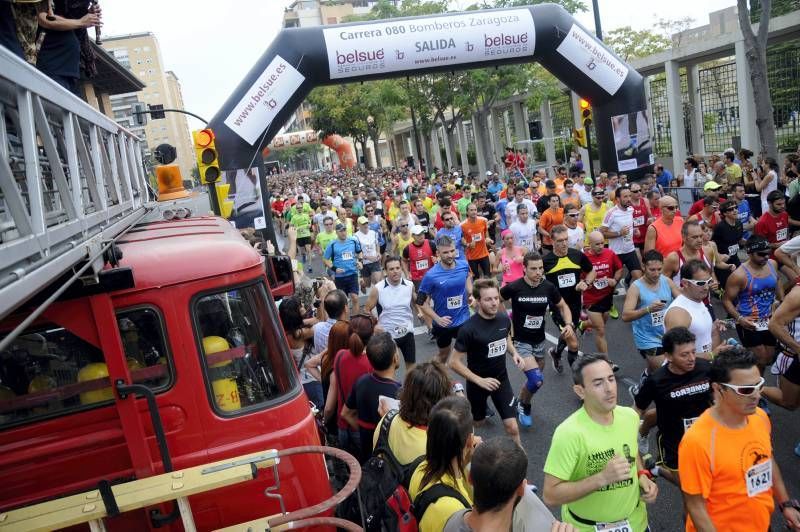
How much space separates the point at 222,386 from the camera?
137 inches

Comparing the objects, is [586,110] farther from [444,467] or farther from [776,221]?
[444,467]

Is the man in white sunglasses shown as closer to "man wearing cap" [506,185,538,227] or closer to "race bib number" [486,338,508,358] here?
"race bib number" [486,338,508,358]

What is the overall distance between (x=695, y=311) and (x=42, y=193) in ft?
15.3

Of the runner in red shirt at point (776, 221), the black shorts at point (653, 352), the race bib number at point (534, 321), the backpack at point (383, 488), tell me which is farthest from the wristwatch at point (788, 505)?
the runner in red shirt at point (776, 221)

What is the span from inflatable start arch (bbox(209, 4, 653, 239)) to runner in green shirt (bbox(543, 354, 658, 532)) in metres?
9.82

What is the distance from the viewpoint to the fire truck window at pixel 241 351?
11.4ft

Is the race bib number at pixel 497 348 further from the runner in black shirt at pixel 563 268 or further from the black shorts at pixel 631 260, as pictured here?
the black shorts at pixel 631 260

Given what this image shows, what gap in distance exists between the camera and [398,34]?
1232 centimetres

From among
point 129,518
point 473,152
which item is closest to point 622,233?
point 129,518

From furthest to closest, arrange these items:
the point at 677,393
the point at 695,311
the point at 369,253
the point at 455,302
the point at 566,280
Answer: the point at 369,253 < the point at 566,280 < the point at 455,302 < the point at 695,311 < the point at 677,393

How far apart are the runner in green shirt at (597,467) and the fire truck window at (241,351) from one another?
4.96 ft

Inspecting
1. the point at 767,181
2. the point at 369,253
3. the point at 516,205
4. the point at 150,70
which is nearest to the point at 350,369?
the point at 369,253

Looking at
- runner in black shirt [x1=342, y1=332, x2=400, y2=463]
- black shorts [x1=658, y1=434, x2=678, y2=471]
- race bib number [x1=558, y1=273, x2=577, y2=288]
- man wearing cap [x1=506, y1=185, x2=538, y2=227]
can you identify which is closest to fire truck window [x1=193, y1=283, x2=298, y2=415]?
runner in black shirt [x1=342, y1=332, x2=400, y2=463]

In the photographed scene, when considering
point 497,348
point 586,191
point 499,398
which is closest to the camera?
point 499,398
